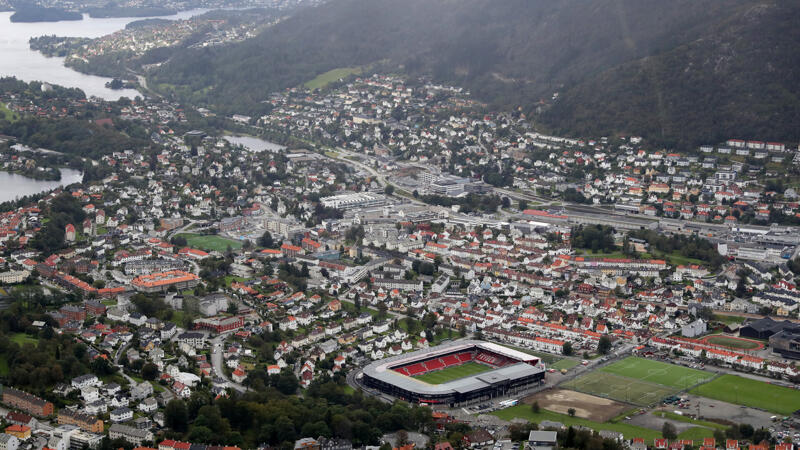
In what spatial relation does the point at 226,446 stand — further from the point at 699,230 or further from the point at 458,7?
the point at 458,7

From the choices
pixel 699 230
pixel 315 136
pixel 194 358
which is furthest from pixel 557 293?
pixel 315 136

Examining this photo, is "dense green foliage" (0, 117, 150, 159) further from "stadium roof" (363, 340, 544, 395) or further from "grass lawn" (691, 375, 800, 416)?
"grass lawn" (691, 375, 800, 416)

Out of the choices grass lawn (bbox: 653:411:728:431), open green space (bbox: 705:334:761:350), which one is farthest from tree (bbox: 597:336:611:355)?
grass lawn (bbox: 653:411:728:431)

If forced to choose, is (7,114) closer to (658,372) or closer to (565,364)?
(565,364)

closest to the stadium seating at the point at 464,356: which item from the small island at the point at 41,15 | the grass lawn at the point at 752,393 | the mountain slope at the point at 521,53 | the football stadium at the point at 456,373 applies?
the football stadium at the point at 456,373

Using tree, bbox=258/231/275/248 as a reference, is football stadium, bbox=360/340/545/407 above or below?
below
